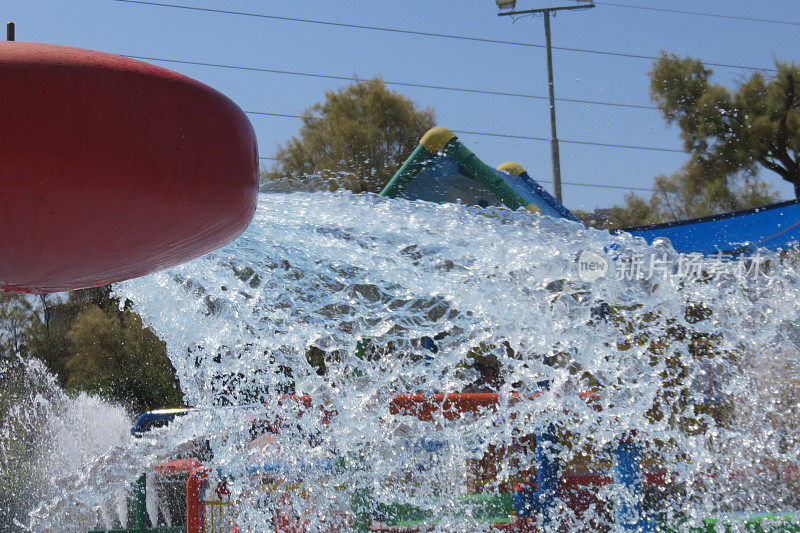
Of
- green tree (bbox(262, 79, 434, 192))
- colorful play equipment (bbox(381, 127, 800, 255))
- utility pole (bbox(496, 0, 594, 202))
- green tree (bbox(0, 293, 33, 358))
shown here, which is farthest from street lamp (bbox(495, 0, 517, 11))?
green tree (bbox(0, 293, 33, 358))

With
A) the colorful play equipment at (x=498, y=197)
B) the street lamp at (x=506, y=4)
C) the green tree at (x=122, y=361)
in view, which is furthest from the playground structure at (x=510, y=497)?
the street lamp at (x=506, y=4)

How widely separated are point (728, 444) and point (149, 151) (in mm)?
2485

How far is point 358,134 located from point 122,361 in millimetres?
8005

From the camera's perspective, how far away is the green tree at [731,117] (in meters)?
16.3

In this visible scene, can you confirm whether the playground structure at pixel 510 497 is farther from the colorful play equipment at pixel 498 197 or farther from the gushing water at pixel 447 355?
the colorful play equipment at pixel 498 197

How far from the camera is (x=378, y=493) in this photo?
2688mm

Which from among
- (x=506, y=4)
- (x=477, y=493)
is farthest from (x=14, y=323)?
(x=477, y=493)

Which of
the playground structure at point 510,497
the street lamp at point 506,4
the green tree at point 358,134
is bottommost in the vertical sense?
the playground structure at point 510,497

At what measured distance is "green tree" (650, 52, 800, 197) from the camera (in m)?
16.3

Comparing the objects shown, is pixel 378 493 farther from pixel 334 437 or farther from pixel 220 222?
pixel 220 222

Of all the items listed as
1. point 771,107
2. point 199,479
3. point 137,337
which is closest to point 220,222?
point 199,479

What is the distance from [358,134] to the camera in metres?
18.4

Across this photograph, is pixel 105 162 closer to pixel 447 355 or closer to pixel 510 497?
pixel 447 355

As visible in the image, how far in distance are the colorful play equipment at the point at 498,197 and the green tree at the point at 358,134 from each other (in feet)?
34.7
